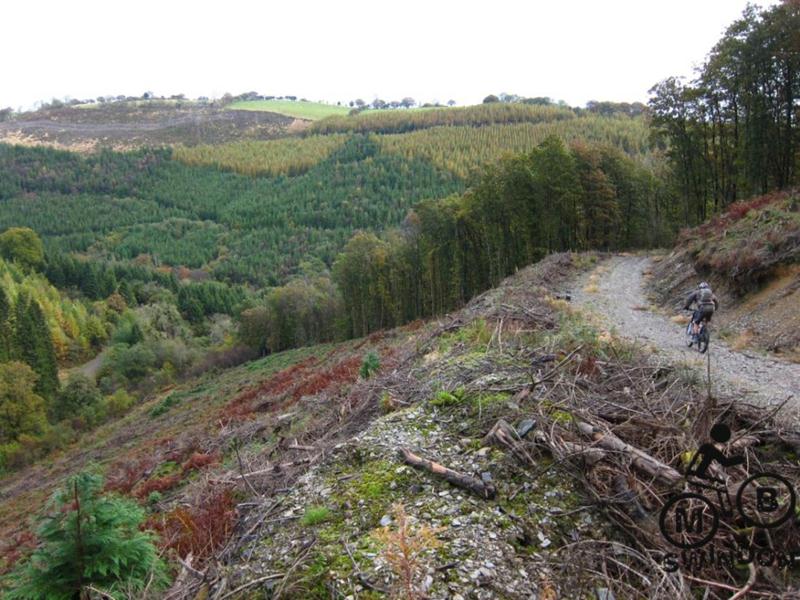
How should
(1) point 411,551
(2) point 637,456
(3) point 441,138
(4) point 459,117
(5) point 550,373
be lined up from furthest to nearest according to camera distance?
(4) point 459,117 → (3) point 441,138 → (5) point 550,373 → (2) point 637,456 → (1) point 411,551

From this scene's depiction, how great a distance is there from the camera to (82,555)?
4.32 meters

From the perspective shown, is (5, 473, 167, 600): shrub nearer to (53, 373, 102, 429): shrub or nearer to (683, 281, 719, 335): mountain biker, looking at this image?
(683, 281, 719, 335): mountain biker

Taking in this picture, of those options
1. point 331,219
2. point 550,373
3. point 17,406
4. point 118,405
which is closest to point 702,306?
point 550,373

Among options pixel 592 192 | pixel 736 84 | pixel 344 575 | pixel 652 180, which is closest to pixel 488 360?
pixel 344 575

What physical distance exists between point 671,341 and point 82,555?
12.5 m

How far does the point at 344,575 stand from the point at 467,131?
6315 inches

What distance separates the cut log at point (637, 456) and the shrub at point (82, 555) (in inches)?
170

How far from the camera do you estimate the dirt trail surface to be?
7648 millimetres

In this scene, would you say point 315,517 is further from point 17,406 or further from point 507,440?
point 17,406

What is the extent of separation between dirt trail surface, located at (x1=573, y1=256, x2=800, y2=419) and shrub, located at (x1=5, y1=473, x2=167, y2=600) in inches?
257

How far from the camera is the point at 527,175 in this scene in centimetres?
3209

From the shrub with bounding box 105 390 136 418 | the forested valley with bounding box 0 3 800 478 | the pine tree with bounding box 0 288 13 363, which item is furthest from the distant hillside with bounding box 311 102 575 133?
the pine tree with bounding box 0 288 13 363

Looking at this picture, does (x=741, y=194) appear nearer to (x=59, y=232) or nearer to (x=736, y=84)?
(x=736, y=84)

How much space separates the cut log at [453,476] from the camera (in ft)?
15.2
